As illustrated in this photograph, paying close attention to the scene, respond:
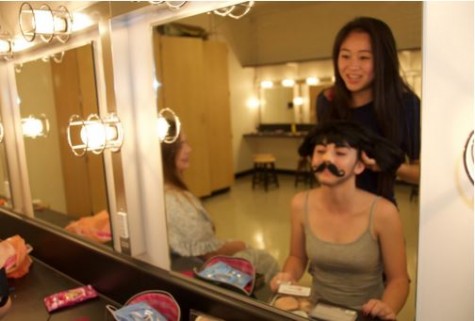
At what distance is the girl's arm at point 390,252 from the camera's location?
1.00m

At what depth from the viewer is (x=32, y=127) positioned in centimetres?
190

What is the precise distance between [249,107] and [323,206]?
4.99 meters

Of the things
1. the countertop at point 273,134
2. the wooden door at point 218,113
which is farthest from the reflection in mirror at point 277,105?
the wooden door at point 218,113

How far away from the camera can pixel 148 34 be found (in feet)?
3.87

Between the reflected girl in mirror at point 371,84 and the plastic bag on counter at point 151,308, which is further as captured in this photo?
the reflected girl in mirror at point 371,84

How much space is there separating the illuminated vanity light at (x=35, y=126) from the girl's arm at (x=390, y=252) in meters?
1.61

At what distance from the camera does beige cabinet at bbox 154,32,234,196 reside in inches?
173

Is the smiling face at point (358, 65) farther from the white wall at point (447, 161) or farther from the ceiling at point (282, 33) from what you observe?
the ceiling at point (282, 33)

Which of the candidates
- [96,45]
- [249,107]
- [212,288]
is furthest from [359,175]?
[249,107]

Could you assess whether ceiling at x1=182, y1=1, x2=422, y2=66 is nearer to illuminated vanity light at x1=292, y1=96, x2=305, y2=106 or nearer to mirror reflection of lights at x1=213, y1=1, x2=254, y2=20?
illuminated vanity light at x1=292, y1=96, x2=305, y2=106

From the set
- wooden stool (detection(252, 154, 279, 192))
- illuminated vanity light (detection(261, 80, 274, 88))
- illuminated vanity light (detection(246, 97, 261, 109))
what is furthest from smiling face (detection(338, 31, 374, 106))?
illuminated vanity light (detection(261, 80, 274, 88))

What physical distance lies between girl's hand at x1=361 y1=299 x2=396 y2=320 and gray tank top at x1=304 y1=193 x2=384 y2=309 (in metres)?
0.10

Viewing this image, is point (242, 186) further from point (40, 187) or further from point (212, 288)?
point (212, 288)

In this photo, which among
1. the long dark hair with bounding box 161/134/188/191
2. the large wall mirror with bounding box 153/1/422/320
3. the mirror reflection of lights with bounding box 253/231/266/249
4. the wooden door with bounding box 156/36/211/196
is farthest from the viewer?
the wooden door with bounding box 156/36/211/196
